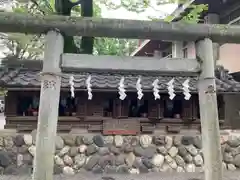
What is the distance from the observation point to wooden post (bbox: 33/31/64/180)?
3.32 metres

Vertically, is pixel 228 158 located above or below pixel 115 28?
below

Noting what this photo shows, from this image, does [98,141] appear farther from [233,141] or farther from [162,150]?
[233,141]

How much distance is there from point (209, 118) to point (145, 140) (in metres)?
4.32

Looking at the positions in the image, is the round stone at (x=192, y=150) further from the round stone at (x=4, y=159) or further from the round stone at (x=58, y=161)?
the round stone at (x=4, y=159)

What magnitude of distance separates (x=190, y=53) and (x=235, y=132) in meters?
5.66

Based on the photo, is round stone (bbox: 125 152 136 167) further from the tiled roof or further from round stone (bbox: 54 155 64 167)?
the tiled roof

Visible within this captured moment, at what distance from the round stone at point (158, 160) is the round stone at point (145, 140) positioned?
Answer: 0.44 m

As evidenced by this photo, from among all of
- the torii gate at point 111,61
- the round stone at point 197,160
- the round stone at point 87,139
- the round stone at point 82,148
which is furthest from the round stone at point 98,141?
the torii gate at point 111,61

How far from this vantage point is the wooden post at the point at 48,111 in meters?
3.32

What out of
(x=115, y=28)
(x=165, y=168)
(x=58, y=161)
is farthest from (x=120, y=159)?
(x=115, y=28)

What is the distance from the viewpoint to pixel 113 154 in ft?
25.0

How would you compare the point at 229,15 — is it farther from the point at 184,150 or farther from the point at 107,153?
the point at 107,153

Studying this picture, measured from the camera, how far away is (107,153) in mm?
7586

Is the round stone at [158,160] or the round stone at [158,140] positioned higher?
the round stone at [158,140]
